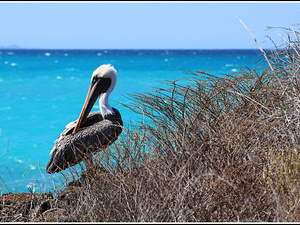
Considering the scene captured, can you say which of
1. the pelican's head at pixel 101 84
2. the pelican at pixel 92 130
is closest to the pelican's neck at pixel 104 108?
the pelican at pixel 92 130

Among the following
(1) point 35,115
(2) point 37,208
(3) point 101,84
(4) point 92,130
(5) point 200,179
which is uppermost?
(3) point 101,84

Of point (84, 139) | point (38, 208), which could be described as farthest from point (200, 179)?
point (84, 139)

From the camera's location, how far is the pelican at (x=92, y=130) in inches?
187

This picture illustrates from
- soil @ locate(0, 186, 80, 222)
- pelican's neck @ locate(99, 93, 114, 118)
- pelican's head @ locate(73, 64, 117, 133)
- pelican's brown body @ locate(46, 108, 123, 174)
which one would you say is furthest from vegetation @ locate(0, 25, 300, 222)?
pelican's head @ locate(73, 64, 117, 133)

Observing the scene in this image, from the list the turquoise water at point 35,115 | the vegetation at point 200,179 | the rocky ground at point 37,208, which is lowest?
the turquoise water at point 35,115

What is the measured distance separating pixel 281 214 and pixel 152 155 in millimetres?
1263

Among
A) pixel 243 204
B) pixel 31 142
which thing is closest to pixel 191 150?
pixel 243 204

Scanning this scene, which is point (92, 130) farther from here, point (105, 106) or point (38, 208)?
point (38, 208)

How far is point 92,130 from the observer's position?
4.84m

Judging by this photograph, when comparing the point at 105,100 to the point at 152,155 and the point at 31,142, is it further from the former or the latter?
the point at 31,142

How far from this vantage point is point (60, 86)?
1122 inches

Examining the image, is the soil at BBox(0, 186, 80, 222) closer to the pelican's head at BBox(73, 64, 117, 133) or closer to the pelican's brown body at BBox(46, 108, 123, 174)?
the pelican's brown body at BBox(46, 108, 123, 174)

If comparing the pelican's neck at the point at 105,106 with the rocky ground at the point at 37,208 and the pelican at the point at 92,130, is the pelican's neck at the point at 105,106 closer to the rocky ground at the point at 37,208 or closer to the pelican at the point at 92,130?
the pelican at the point at 92,130

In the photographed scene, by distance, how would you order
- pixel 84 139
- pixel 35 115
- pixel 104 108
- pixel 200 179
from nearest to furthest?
pixel 200 179
pixel 84 139
pixel 104 108
pixel 35 115
